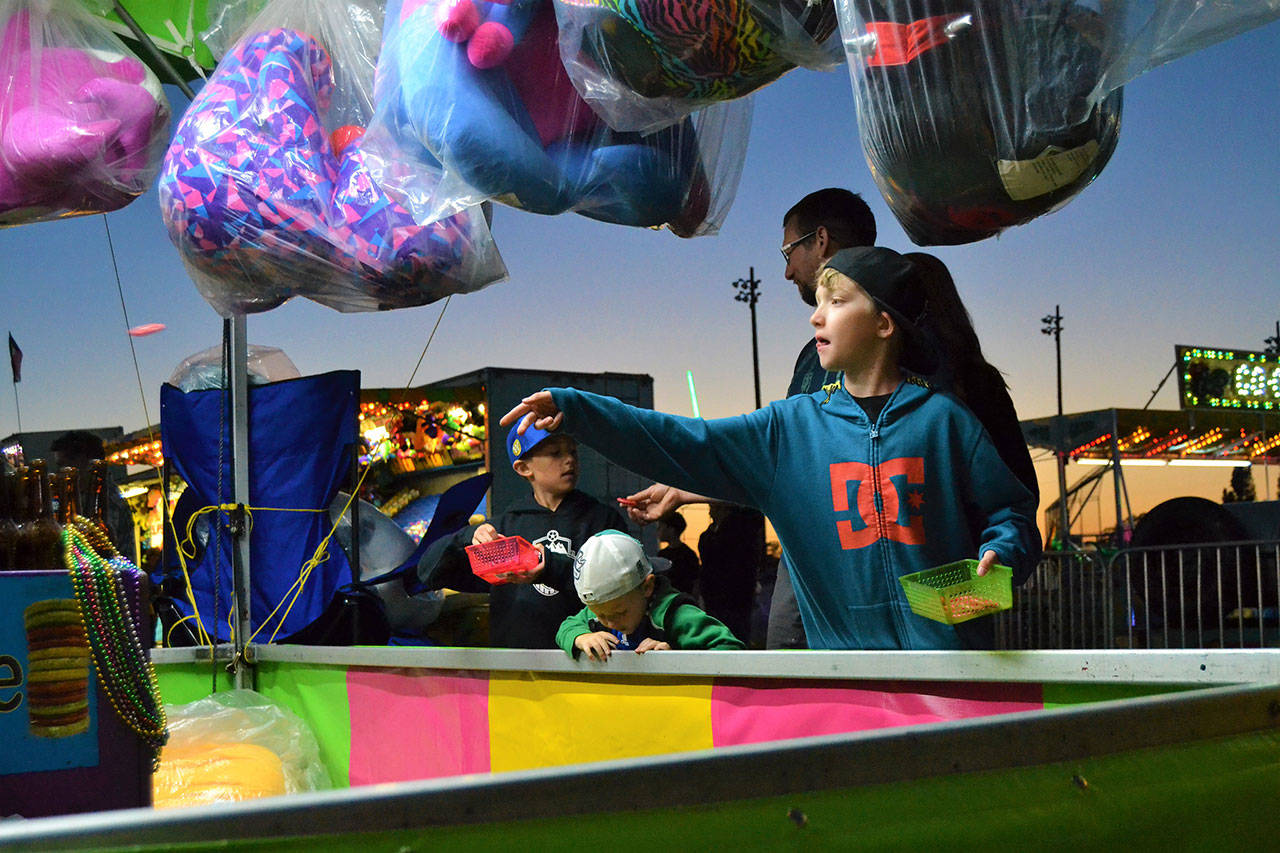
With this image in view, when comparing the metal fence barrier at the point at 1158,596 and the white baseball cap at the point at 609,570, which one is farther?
the metal fence barrier at the point at 1158,596

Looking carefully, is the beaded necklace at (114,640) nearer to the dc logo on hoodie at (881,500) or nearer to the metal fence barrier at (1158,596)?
the dc logo on hoodie at (881,500)

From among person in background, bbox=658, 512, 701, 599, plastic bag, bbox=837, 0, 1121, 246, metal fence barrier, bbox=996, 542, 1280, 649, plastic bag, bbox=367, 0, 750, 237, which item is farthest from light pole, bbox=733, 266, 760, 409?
plastic bag, bbox=837, 0, 1121, 246

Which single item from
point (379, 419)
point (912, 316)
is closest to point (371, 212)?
point (912, 316)

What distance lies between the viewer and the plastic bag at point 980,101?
1.42 meters

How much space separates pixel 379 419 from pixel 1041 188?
8.30 metres

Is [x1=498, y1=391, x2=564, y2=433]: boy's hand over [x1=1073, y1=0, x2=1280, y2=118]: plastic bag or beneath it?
beneath

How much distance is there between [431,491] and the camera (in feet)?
32.4

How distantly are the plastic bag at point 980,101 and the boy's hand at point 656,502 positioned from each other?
87 cm

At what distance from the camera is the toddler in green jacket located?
2354 mm

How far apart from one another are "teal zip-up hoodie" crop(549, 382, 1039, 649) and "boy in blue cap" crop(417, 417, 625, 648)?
963mm

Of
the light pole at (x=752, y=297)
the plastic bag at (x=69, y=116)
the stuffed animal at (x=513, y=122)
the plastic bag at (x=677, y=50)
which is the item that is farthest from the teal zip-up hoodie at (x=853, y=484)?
the light pole at (x=752, y=297)

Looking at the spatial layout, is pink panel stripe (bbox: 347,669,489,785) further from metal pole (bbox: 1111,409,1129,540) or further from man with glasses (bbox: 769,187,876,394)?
metal pole (bbox: 1111,409,1129,540)

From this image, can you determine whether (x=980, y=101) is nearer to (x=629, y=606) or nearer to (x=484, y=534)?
(x=629, y=606)

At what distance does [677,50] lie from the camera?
1.69 meters
